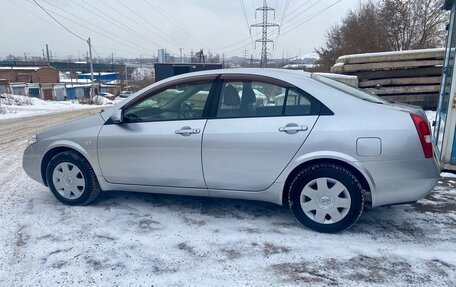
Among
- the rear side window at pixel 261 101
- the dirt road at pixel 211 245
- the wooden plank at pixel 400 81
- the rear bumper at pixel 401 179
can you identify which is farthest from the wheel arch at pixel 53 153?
the wooden plank at pixel 400 81

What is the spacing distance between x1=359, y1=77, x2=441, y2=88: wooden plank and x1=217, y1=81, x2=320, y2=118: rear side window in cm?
649

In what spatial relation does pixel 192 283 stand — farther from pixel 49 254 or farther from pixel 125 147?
pixel 125 147

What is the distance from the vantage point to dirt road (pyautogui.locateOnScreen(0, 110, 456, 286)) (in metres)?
2.40

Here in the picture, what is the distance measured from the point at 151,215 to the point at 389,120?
2.55m

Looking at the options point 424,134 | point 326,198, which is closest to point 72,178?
point 326,198

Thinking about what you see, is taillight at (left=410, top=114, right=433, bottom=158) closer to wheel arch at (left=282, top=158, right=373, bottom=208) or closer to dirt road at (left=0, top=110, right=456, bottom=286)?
wheel arch at (left=282, top=158, right=373, bottom=208)

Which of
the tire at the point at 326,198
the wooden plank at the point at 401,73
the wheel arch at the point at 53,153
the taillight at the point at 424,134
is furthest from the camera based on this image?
the wooden plank at the point at 401,73

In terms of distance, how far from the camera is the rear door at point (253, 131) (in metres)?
2.94

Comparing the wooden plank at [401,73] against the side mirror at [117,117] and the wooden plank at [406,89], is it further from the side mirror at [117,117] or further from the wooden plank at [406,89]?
the side mirror at [117,117]

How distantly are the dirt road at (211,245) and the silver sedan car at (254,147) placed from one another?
0.93 feet

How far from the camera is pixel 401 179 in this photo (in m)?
2.79

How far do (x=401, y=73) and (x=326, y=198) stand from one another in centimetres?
696

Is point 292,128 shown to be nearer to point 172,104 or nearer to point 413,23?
Result: point 172,104

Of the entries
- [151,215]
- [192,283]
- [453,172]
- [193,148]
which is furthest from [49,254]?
[453,172]
